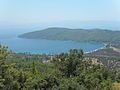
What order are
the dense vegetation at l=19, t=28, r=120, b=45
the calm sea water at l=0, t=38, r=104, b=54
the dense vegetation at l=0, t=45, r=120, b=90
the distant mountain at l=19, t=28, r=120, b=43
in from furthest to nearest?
the distant mountain at l=19, t=28, r=120, b=43
the dense vegetation at l=19, t=28, r=120, b=45
the calm sea water at l=0, t=38, r=104, b=54
the dense vegetation at l=0, t=45, r=120, b=90

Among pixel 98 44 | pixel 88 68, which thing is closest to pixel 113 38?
pixel 98 44

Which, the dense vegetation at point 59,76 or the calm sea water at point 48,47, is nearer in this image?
the dense vegetation at point 59,76

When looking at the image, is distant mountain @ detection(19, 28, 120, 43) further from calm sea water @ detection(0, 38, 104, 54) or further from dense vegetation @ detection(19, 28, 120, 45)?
calm sea water @ detection(0, 38, 104, 54)

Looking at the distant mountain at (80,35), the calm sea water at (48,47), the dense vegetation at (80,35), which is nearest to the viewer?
the calm sea water at (48,47)

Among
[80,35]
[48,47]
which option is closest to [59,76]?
[48,47]

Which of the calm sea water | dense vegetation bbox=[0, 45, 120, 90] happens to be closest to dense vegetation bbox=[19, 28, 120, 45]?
the calm sea water

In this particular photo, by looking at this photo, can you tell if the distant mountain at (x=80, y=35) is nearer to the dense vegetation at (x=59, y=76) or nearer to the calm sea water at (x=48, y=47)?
the calm sea water at (x=48, y=47)

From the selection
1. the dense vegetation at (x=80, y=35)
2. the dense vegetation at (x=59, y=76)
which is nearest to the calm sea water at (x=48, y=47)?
the dense vegetation at (x=80, y=35)

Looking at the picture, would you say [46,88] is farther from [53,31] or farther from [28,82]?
[53,31]
